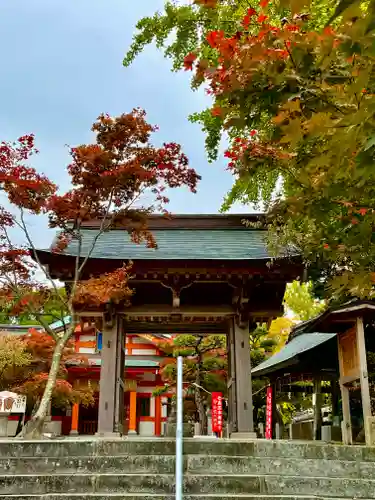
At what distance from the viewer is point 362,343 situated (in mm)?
7910

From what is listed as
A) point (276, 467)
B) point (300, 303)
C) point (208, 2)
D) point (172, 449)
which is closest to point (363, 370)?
point (276, 467)

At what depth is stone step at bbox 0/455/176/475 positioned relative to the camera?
5520 millimetres

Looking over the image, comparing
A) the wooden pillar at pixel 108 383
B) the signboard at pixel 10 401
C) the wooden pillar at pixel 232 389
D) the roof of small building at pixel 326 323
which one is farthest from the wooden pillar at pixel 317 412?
the signboard at pixel 10 401

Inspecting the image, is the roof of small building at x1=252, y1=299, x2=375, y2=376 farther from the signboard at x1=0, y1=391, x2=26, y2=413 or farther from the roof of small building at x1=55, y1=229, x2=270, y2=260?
the signboard at x1=0, y1=391, x2=26, y2=413

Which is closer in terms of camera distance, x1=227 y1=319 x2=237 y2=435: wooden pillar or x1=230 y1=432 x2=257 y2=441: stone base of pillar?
x1=230 y1=432 x2=257 y2=441: stone base of pillar

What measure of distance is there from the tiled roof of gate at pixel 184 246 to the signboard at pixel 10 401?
8186 mm

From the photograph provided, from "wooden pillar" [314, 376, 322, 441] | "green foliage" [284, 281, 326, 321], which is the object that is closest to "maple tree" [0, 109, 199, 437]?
"wooden pillar" [314, 376, 322, 441]

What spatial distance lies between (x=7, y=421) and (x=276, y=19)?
716 inches

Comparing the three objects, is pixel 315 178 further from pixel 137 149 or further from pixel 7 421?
pixel 7 421

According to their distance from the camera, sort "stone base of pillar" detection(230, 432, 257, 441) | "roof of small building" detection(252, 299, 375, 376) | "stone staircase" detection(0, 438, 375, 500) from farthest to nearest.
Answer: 1. "stone base of pillar" detection(230, 432, 257, 441)
2. "roof of small building" detection(252, 299, 375, 376)
3. "stone staircase" detection(0, 438, 375, 500)

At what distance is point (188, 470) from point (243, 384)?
3.95 meters

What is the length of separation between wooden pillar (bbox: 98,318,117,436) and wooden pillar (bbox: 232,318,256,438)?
238cm

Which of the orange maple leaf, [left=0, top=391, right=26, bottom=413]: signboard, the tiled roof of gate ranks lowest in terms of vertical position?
[left=0, top=391, right=26, bottom=413]: signboard

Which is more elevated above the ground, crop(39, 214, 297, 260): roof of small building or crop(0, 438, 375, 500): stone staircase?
crop(39, 214, 297, 260): roof of small building
